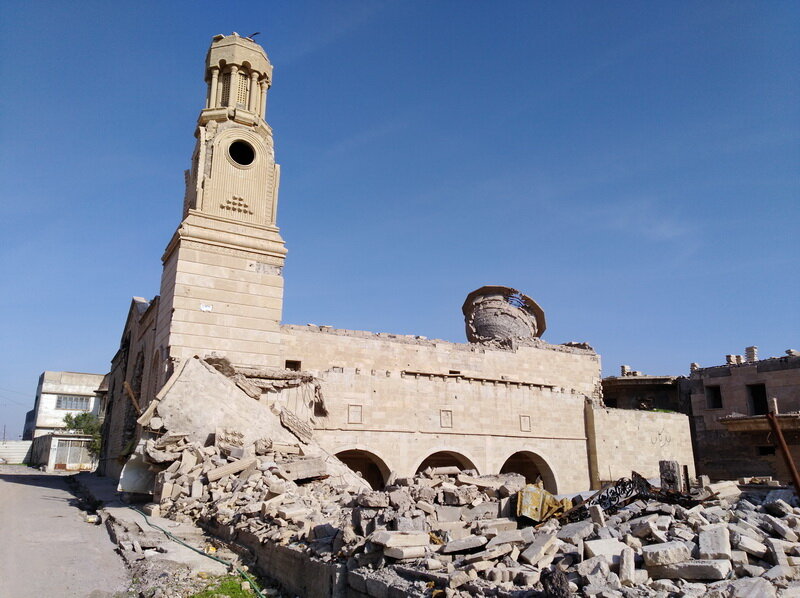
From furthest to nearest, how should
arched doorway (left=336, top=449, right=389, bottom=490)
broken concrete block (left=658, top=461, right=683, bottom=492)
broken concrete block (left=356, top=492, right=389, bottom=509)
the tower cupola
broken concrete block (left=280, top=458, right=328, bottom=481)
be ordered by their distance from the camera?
arched doorway (left=336, top=449, right=389, bottom=490) → the tower cupola → broken concrete block (left=280, top=458, right=328, bottom=481) → broken concrete block (left=658, top=461, right=683, bottom=492) → broken concrete block (left=356, top=492, right=389, bottom=509)

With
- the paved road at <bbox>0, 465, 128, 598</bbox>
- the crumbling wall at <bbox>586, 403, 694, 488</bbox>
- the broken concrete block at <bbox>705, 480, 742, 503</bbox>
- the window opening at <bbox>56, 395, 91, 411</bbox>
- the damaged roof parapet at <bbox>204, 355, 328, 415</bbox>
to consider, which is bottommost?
the paved road at <bbox>0, 465, 128, 598</bbox>

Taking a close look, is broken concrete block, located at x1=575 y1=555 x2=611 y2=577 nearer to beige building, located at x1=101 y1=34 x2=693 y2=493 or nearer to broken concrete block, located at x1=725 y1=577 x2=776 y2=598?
broken concrete block, located at x1=725 y1=577 x2=776 y2=598

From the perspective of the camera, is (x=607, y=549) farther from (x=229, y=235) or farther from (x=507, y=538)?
(x=229, y=235)

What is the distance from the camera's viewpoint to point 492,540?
530 centimetres

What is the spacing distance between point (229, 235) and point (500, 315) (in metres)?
11.7

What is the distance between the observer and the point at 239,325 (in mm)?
15109

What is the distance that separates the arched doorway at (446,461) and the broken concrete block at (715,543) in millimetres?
13586

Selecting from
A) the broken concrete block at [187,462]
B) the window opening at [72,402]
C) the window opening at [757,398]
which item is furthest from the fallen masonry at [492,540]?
the window opening at [72,402]

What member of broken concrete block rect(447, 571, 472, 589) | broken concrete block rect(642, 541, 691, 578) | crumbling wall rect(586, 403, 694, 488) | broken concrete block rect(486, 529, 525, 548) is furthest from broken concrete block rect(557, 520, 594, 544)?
crumbling wall rect(586, 403, 694, 488)

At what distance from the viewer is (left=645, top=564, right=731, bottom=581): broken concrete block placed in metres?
4.16

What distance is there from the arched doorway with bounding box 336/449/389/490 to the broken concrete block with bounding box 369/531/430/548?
1179cm

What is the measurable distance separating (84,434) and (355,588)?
3669 cm

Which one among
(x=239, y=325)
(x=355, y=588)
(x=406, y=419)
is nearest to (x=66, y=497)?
(x=239, y=325)

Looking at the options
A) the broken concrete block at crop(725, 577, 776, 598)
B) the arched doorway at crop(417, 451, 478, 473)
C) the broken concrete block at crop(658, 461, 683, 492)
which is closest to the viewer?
the broken concrete block at crop(725, 577, 776, 598)
